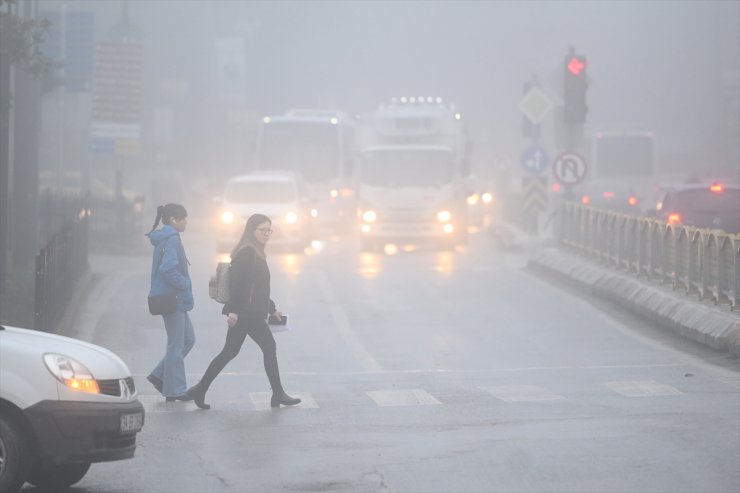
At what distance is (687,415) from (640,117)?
5964 centimetres

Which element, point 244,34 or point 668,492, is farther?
point 244,34

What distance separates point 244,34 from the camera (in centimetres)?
6469

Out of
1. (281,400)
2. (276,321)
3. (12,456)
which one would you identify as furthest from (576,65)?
(12,456)

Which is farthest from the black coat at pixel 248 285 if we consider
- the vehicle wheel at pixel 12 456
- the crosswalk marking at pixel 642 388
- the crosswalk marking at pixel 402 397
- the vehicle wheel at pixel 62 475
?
the vehicle wheel at pixel 12 456

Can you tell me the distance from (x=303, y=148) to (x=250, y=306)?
3137cm

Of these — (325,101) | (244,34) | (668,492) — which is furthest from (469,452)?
(325,101)

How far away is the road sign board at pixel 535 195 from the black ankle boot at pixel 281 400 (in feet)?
76.0

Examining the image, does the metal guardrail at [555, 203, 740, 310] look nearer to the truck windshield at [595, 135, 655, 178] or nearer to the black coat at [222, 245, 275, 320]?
the black coat at [222, 245, 275, 320]

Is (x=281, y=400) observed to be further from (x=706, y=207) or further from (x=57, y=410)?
(x=706, y=207)

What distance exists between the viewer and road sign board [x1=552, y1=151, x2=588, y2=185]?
29.6 metres

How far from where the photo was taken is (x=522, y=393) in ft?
45.3

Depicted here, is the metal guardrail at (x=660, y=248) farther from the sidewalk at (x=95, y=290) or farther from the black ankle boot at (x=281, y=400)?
the sidewalk at (x=95, y=290)

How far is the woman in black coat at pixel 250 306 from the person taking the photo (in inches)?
510

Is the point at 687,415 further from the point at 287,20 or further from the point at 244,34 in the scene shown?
the point at 287,20
